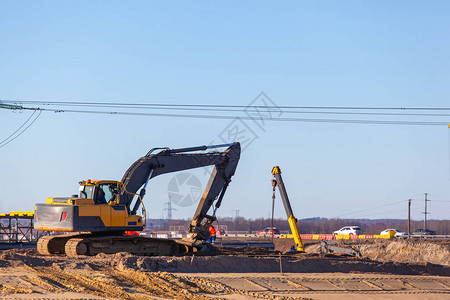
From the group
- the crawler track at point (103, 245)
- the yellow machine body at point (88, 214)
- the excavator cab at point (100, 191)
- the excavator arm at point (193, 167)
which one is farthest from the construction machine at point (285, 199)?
the excavator cab at point (100, 191)

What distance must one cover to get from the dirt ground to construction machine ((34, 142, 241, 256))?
1.69 m

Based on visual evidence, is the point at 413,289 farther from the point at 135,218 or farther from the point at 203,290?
the point at 135,218

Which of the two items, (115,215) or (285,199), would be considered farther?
(285,199)

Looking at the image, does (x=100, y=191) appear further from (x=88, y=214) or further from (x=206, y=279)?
(x=206, y=279)

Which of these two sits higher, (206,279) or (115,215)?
(115,215)

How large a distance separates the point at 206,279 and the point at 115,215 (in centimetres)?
604

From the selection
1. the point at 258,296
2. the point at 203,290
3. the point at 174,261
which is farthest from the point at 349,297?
the point at 174,261

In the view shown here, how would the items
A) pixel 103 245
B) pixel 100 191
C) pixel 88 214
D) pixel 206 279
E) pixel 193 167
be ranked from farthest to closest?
pixel 193 167, pixel 100 191, pixel 103 245, pixel 88 214, pixel 206 279

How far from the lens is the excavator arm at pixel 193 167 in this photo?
2550 cm

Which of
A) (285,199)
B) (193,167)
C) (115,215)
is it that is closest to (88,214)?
(115,215)

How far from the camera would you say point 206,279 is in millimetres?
20109

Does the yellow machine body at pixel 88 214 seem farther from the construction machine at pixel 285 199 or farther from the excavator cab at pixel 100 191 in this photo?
the construction machine at pixel 285 199

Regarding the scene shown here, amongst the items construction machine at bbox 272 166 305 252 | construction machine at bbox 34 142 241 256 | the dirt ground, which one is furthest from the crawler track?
construction machine at bbox 272 166 305 252

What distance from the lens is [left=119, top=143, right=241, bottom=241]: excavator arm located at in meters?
25.5
